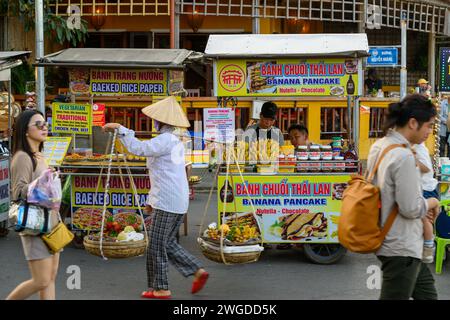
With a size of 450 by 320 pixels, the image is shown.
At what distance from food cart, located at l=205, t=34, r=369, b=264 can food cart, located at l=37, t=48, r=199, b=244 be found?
103 cm

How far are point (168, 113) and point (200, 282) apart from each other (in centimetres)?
162

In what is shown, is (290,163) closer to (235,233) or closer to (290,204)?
(290,204)

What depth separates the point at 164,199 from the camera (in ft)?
24.8

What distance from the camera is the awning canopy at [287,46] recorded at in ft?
30.5

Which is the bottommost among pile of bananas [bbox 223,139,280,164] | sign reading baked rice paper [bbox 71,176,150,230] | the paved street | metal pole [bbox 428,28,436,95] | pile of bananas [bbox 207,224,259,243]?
the paved street

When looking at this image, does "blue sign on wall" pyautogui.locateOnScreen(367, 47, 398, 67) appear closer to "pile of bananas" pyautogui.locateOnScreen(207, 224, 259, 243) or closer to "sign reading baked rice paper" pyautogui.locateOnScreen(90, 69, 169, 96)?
"sign reading baked rice paper" pyautogui.locateOnScreen(90, 69, 169, 96)

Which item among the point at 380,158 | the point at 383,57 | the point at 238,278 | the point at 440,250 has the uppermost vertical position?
the point at 383,57

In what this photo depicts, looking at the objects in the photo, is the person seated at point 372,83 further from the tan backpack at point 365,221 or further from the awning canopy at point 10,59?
the tan backpack at point 365,221

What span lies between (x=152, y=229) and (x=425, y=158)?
8.30 feet

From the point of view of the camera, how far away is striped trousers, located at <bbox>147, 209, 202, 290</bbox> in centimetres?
757

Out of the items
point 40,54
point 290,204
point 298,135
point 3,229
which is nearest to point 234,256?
point 290,204

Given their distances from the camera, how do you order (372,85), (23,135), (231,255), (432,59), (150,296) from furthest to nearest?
1. (432,59)
2. (372,85)
3. (231,255)
4. (150,296)
5. (23,135)

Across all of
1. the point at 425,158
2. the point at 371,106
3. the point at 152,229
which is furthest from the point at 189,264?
the point at 371,106

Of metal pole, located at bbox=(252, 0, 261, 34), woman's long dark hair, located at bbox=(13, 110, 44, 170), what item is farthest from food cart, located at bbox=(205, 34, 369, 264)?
metal pole, located at bbox=(252, 0, 261, 34)
